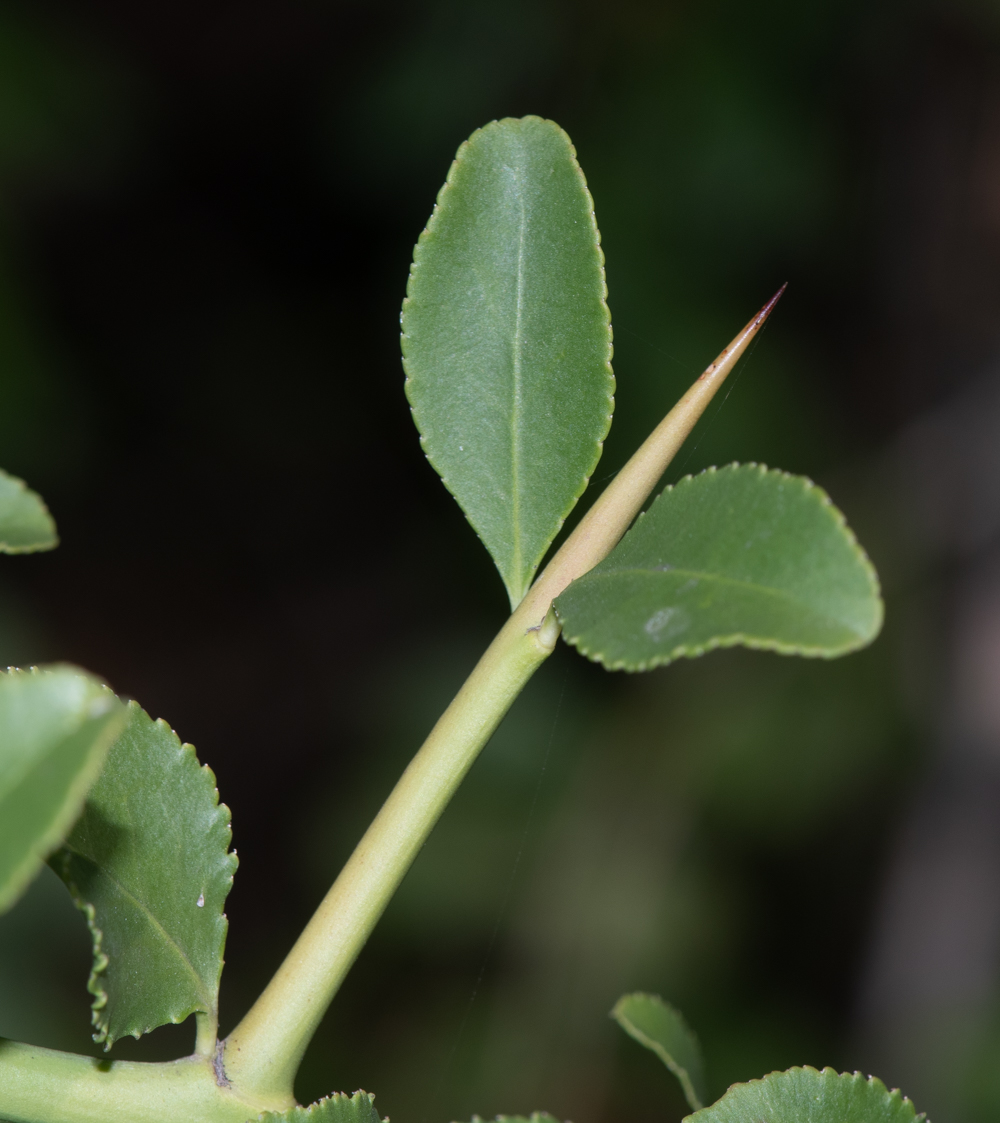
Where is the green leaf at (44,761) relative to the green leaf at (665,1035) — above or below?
above

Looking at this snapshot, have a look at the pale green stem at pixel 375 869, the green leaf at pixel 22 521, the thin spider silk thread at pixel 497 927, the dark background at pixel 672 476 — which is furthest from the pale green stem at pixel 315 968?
the thin spider silk thread at pixel 497 927

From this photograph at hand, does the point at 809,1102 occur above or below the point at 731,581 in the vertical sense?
below

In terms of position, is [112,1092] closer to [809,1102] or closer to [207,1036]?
[207,1036]

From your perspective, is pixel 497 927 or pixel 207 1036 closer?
pixel 207 1036

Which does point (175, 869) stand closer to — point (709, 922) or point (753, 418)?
point (709, 922)

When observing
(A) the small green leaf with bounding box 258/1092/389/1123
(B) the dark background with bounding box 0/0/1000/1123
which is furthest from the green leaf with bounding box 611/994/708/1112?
(B) the dark background with bounding box 0/0/1000/1123

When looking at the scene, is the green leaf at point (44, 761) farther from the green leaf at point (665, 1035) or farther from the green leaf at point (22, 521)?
the green leaf at point (665, 1035)

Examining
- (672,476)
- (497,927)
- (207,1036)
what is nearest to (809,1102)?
(207,1036)

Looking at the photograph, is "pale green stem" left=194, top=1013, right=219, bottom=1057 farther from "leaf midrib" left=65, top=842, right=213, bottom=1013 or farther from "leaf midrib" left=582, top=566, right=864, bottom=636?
"leaf midrib" left=582, top=566, right=864, bottom=636
